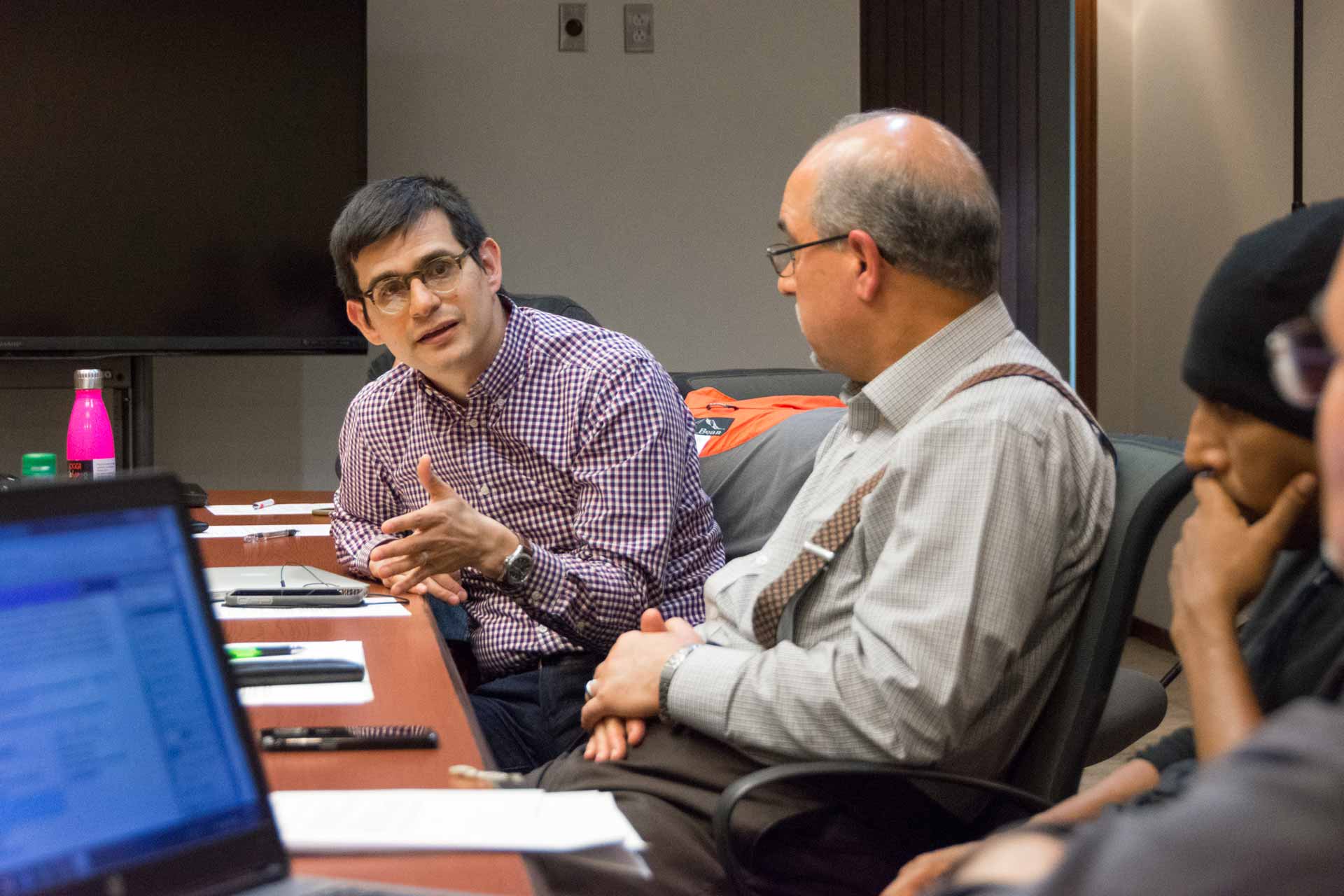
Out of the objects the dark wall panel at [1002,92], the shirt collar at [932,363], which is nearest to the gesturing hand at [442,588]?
the shirt collar at [932,363]

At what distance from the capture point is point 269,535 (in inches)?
93.0

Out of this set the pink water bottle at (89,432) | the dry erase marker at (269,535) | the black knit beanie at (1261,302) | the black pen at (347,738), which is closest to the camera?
the black knit beanie at (1261,302)

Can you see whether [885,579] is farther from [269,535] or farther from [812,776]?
[269,535]

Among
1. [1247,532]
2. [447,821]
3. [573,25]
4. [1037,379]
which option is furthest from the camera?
[573,25]

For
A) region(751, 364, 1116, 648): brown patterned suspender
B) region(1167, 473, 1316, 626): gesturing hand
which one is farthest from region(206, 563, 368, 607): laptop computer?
region(1167, 473, 1316, 626): gesturing hand

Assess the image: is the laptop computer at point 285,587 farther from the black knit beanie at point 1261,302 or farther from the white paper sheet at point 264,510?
the black knit beanie at point 1261,302

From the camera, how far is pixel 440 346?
6.47 feet

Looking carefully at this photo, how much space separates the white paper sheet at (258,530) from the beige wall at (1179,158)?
2.54 metres

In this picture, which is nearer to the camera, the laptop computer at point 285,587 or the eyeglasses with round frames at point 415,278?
the laptop computer at point 285,587

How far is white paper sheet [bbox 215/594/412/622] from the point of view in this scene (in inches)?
63.7

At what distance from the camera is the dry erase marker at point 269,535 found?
2.30 m

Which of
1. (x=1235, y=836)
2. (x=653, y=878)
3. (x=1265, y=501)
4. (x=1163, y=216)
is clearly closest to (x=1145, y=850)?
(x=1235, y=836)

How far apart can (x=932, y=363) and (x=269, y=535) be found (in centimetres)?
→ 141

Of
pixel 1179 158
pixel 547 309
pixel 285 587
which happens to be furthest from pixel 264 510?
pixel 1179 158
